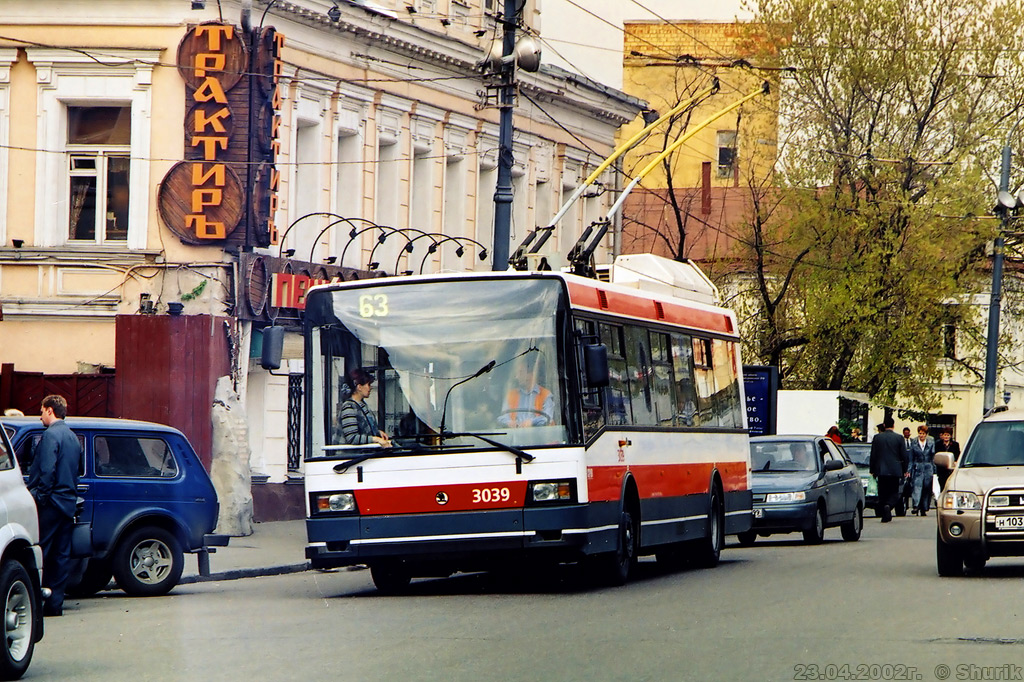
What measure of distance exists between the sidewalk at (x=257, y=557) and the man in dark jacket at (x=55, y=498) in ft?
13.3

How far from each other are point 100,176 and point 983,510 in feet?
52.9

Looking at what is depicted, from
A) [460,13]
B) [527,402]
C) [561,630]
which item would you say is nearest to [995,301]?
[460,13]

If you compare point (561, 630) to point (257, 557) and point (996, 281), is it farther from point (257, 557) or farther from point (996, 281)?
point (996, 281)

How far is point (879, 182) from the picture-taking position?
4334cm

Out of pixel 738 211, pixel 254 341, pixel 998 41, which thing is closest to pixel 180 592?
pixel 254 341

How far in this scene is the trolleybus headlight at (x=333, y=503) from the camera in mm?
16562

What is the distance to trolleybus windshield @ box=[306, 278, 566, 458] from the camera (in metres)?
16.4

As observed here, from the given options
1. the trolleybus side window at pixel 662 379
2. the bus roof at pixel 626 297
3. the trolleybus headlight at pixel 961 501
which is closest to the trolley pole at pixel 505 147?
the bus roof at pixel 626 297

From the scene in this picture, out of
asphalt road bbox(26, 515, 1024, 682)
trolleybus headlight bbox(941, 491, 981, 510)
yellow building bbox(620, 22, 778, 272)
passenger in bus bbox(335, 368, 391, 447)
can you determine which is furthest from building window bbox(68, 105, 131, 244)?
yellow building bbox(620, 22, 778, 272)

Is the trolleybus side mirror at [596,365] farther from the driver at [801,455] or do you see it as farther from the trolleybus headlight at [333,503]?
the driver at [801,455]

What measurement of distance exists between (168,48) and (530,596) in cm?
1505

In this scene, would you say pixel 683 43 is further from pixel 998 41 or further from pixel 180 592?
pixel 180 592

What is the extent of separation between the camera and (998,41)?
45.1 m

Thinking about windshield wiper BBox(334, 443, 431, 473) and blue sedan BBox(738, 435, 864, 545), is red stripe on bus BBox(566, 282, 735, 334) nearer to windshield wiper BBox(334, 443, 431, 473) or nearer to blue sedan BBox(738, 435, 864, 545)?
windshield wiper BBox(334, 443, 431, 473)
